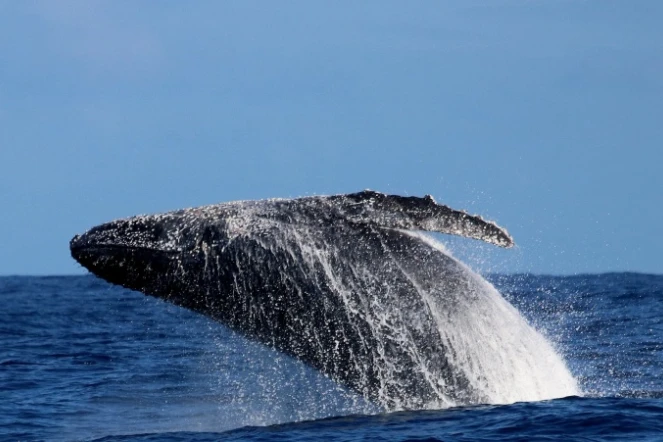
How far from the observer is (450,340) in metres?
11.4

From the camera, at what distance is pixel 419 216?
1070 centimetres

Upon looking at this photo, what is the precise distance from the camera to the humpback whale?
11.0m

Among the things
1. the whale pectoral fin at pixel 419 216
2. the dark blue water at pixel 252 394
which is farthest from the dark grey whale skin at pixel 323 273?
the dark blue water at pixel 252 394

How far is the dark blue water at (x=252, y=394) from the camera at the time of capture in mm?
10859

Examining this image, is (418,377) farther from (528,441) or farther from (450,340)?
(528,441)

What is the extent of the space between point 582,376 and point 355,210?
6108 millimetres

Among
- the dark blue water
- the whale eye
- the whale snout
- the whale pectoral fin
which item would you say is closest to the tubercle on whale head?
the whale snout

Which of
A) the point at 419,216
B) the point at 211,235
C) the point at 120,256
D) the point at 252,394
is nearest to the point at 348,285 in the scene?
the point at 419,216

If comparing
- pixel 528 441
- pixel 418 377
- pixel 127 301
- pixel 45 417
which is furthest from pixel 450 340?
pixel 127 301

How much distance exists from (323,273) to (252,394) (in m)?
4.61

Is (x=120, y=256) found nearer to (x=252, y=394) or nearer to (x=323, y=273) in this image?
(x=323, y=273)

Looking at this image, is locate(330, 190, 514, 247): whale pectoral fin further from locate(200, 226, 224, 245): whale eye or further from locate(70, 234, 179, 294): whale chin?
locate(70, 234, 179, 294): whale chin

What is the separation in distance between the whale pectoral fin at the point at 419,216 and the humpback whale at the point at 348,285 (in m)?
0.01

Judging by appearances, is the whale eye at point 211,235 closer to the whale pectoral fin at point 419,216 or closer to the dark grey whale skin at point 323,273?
the dark grey whale skin at point 323,273
